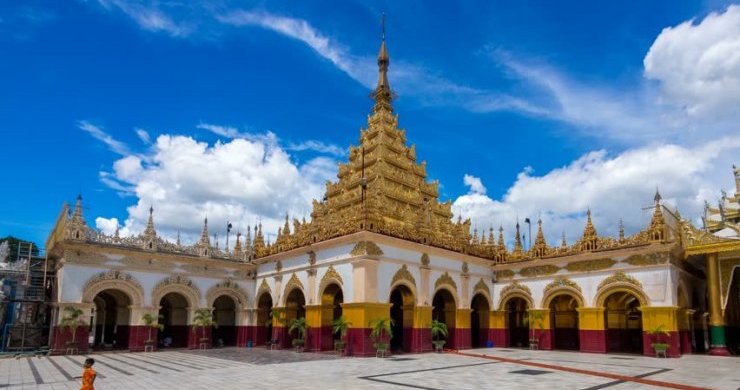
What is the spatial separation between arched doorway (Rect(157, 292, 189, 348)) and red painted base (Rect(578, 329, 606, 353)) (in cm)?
1998

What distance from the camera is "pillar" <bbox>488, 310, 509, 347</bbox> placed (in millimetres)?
27250

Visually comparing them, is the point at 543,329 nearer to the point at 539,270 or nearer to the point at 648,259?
the point at 539,270

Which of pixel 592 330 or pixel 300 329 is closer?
pixel 592 330

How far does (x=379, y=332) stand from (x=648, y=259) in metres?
12.1

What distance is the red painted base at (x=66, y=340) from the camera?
22.0 meters

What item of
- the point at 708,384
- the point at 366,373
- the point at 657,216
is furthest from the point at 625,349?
the point at 366,373

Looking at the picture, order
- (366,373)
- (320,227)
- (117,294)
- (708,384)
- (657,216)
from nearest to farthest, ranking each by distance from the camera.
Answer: (708,384), (366,373), (657,216), (320,227), (117,294)

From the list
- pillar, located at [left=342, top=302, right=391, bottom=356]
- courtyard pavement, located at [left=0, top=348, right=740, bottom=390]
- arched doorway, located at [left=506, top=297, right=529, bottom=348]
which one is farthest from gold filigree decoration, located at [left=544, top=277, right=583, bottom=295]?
pillar, located at [left=342, top=302, right=391, bottom=356]

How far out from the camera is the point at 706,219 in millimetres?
28891

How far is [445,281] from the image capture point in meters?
24.7

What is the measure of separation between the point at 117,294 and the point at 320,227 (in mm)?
11230

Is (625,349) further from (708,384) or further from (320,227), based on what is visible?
(320,227)

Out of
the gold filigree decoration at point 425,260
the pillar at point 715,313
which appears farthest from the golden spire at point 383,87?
the pillar at point 715,313

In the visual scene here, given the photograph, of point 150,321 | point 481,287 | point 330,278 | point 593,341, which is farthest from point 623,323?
point 150,321
